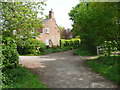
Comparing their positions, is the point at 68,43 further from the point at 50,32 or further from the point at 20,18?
the point at 20,18

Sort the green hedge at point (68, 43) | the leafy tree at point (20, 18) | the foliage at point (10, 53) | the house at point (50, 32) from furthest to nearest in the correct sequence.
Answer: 1. the house at point (50, 32)
2. the green hedge at point (68, 43)
3. the foliage at point (10, 53)
4. the leafy tree at point (20, 18)

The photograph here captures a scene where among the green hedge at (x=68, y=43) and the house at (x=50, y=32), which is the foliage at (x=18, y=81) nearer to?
the green hedge at (x=68, y=43)

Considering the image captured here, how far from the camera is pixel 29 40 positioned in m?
7.15

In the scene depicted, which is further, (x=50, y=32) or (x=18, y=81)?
(x=50, y=32)

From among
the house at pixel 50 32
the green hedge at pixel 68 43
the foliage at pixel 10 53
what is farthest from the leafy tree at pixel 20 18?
the house at pixel 50 32

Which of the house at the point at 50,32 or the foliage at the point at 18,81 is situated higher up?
the house at the point at 50,32

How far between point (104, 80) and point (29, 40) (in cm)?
493

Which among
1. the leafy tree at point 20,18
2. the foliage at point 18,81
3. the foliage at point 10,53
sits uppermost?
the leafy tree at point 20,18

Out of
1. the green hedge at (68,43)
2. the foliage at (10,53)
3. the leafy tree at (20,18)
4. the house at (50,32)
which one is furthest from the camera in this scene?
the house at (50,32)

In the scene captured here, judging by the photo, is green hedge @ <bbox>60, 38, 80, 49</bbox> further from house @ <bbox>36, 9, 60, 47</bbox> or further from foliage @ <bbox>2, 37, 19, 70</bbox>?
foliage @ <bbox>2, 37, 19, 70</bbox>

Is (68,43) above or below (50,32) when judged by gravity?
below

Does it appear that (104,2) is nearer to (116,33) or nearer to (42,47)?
(116,33)

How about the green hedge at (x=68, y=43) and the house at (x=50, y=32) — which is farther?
the house at (x=50, y=32)

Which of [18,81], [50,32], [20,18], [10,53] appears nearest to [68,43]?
[50,32]
